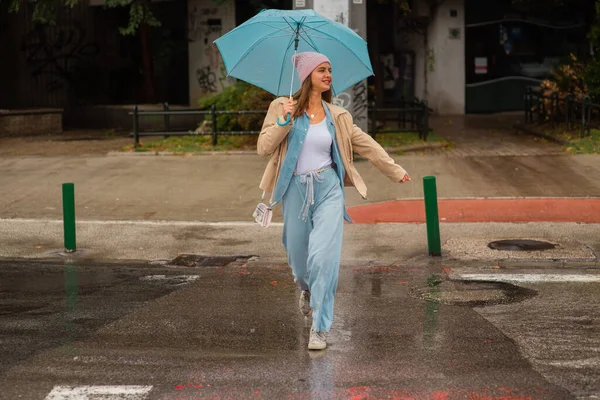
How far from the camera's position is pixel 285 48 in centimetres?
790

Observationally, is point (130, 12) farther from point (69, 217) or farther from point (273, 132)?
point (273, 132)

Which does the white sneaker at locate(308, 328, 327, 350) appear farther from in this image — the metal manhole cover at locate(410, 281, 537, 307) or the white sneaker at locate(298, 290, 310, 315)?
the metal manhole cover at locate(410, 281, 537, 307)

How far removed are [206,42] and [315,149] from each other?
2162 cm

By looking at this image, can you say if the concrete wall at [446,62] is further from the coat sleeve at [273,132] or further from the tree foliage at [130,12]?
the coat sleeve at [273,132]

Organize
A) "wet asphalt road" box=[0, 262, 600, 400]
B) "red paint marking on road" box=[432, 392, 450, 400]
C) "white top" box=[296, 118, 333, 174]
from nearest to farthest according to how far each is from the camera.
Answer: "red paint marking on road" box=[432, 392, 450, 400] → "wet asphalt road" box=[0, 262, 600, 400] → "white top" box=[296, 118, 333, 174]

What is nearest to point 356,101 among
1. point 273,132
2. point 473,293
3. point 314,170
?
point 473,293

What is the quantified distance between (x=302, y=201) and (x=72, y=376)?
1.99 metres

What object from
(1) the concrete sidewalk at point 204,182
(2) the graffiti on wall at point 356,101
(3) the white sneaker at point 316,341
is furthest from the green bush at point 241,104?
(3) the white sneaker at point 316,341

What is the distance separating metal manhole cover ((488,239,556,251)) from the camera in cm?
1128

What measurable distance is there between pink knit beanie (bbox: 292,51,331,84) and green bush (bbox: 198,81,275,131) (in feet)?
40.6

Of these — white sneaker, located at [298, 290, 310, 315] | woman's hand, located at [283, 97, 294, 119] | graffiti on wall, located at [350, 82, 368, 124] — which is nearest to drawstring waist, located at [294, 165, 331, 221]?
woman's hand, located at [283, 97, 294, 119]

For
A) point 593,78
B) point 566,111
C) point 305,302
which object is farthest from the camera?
point 566,111

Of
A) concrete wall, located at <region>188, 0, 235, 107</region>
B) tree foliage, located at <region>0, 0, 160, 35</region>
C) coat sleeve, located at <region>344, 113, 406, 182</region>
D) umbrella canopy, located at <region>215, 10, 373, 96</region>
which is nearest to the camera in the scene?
coat sleeve, located at <region>344, 113, 406, 182</region>

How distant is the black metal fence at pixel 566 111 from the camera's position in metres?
20.4
